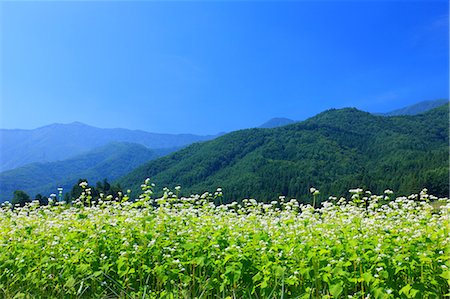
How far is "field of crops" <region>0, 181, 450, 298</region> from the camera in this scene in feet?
Result: 15.0

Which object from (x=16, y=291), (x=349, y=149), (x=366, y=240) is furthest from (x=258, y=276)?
(x=349, y=149)

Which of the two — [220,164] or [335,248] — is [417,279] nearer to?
[335,248]

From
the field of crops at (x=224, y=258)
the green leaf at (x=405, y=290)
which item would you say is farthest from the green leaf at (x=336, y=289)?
the green leaf at (x=405, y=290)

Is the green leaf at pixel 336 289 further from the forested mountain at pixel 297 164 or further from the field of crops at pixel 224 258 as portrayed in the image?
the forested mountain at pixel 297 164

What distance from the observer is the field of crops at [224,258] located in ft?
15.0

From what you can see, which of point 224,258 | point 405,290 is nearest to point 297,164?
point 224,258

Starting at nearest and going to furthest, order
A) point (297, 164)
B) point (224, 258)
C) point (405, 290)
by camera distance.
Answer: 1. point (405, 290)
2. point (224, 258)
3. point (297, 164)

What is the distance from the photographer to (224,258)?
5.07 meters

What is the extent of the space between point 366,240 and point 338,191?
3500 inches

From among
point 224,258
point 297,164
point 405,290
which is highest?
point 224,258

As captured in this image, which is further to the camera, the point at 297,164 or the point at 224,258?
the point at 297,164

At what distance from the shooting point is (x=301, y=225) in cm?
607

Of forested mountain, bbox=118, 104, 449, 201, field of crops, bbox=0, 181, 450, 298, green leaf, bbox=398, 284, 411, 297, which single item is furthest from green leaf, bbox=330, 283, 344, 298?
forested mountain, bbox=118, 104, 449, 201

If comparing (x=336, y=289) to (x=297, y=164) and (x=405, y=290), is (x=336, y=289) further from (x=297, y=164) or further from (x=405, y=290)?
(x=297, y=164)
